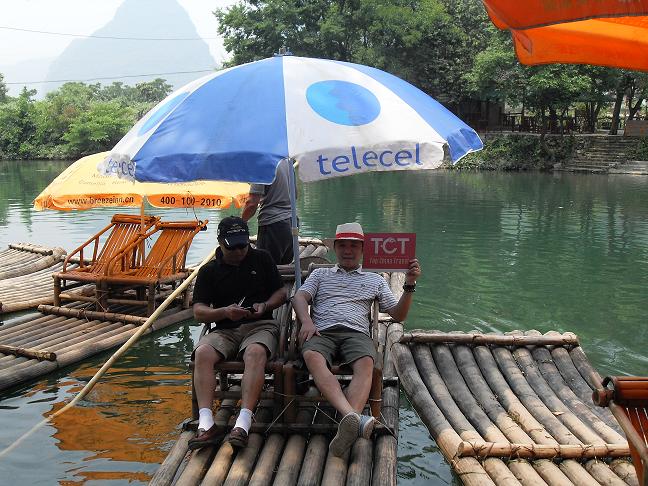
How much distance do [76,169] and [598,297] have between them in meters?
7.13

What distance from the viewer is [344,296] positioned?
4.53 metres

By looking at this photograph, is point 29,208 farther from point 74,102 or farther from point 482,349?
point 74,102

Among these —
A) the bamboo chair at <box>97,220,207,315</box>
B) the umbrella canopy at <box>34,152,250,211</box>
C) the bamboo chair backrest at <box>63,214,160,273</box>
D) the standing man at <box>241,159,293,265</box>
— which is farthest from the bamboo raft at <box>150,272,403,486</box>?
the umbrella canopy at <box>34,152,250,211</box>

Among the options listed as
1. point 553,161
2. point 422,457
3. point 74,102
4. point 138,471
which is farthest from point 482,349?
point 74,102

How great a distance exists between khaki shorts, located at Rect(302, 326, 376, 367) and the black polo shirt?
480 mm

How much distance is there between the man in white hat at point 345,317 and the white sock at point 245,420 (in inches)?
17.1

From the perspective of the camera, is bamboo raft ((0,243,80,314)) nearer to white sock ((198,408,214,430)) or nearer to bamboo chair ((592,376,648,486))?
white sock ((198,408,214,430))

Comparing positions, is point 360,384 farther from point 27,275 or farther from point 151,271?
point 27,275

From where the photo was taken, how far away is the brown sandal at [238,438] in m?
3.70

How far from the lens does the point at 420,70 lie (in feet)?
122

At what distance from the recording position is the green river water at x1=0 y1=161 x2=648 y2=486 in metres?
4.65

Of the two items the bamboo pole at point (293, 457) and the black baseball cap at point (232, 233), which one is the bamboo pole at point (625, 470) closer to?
the bamboo pole at point (293, 457)

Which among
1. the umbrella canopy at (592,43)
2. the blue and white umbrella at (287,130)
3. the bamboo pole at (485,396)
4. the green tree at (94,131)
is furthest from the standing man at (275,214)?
the green tree at (94,131)

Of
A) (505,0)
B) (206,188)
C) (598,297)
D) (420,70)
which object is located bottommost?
(598,297)
